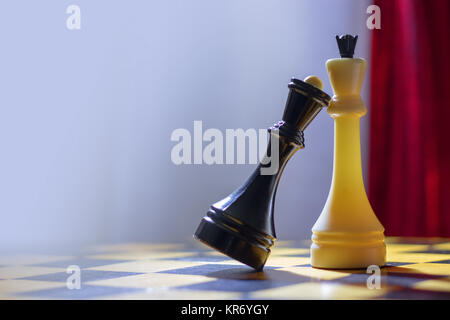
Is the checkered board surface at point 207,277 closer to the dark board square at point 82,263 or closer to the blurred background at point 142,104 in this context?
the dark board square at point 82,263

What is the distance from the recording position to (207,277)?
73 cm

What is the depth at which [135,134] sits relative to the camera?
5.85 ft

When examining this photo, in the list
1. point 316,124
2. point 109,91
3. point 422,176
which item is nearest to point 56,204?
point 109,91

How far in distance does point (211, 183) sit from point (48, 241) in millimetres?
512

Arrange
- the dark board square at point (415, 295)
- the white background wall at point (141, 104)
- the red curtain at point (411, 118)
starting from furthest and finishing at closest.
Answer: the red curtain at point (411, 118) → the white background wall at point (141, 104) → the dark board square at point (415, 295)

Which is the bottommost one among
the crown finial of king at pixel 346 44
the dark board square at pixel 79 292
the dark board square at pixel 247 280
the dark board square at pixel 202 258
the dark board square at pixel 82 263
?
the dark board square at pixel 202 258

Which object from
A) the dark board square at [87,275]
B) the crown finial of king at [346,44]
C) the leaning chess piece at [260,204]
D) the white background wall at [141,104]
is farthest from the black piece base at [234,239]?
the white background wall at [141,104]

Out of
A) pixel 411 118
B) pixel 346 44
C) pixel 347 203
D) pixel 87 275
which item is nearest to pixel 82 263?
pixel 87 275

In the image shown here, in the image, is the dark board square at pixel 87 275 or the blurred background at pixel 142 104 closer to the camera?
the dark board square at pixel 87 275

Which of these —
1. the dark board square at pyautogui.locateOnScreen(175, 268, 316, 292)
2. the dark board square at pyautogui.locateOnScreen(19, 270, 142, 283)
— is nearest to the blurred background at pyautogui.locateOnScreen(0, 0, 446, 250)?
the dark board square at pyautogui.locateOnScreen(19, 270, 142, 283)

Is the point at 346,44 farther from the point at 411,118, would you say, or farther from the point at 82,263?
the point at 411,118

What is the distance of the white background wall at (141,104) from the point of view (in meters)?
1.67

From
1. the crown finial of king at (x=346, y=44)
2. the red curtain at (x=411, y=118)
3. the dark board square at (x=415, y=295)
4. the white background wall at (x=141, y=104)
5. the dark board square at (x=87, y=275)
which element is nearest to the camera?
the dark board square at (x=415, y=295)

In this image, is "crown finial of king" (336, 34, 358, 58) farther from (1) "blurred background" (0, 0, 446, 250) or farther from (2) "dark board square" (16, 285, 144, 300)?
(1) "blurred background" (0, 0, 446, 250)
